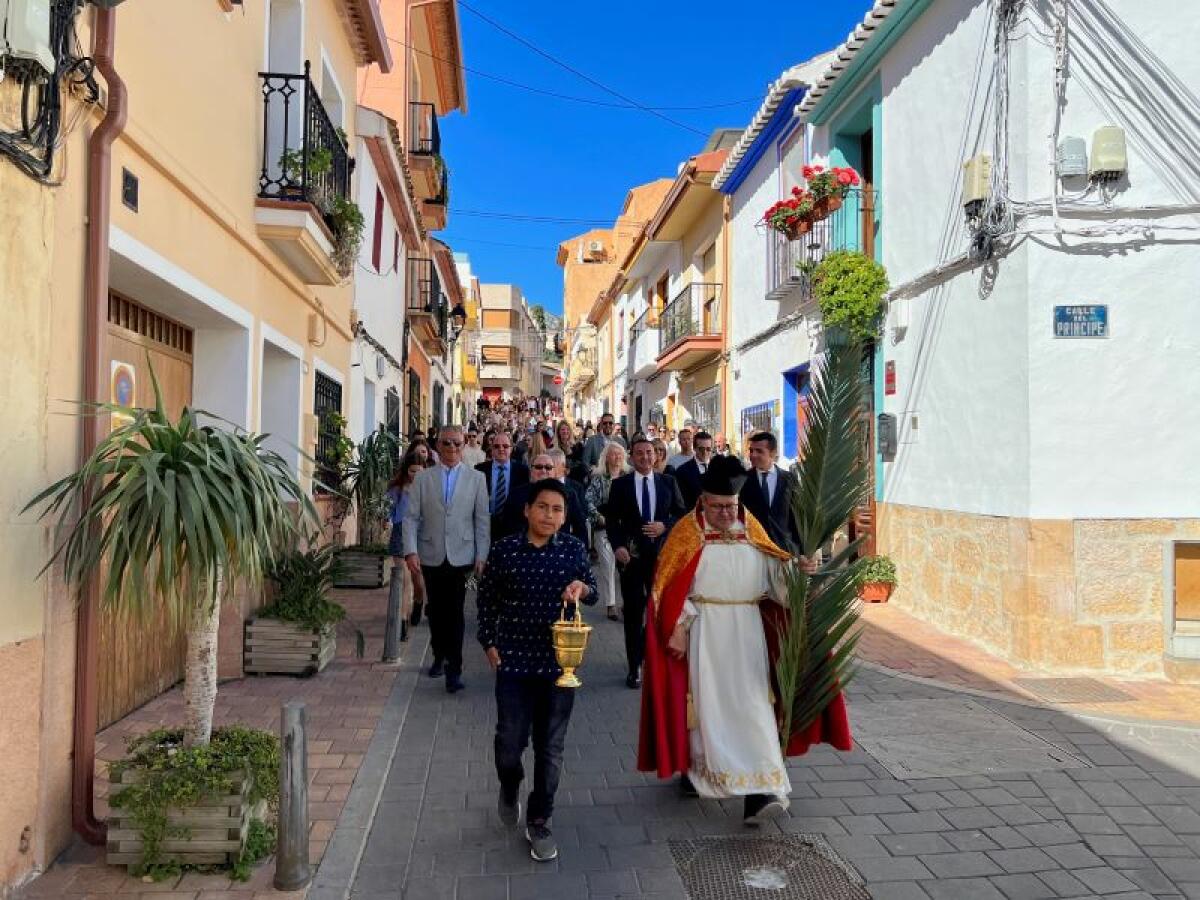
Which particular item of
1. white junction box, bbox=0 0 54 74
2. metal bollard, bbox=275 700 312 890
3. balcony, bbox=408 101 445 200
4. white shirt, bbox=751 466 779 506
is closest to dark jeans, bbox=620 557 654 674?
white shirt, bbox=751 466 779 506

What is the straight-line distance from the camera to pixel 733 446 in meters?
15.6

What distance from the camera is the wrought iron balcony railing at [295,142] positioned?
6953 millimetres

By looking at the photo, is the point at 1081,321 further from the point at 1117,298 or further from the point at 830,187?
the point at 830,187

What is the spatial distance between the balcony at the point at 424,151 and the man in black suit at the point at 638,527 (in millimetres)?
11400

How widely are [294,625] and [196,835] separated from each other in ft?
10.0

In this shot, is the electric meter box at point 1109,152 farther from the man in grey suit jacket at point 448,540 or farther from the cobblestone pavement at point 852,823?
the man in grey suit jacket at point 448,540

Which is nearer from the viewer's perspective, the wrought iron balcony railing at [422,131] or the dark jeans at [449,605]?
the dark jeans at [449,605]

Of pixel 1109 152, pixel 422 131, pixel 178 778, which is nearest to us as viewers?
pixel 178 778

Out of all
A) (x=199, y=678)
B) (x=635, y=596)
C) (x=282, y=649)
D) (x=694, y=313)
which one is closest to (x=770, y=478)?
(x=635, y=596)

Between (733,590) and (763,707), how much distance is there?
548 millimetres

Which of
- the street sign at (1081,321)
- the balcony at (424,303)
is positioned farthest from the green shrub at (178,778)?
the balcony at (424,303)

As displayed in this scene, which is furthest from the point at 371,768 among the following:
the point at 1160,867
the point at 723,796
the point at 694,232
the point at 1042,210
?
the point at 694,232

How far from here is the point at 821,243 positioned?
35.8 feet

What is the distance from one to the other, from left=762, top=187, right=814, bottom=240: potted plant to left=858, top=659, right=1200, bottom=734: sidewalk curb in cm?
557
